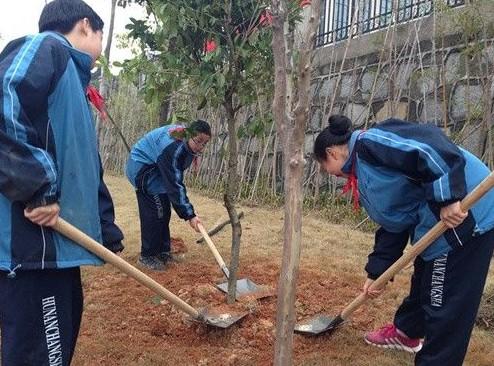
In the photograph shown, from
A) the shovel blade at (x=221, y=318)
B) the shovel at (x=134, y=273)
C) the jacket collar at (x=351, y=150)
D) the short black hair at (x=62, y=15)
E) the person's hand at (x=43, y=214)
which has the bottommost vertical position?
the shovel blade at (x=221, y=318)

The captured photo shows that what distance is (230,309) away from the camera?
139 inches

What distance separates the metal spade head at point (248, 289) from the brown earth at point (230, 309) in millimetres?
51

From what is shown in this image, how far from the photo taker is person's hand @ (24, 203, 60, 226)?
1820 mm

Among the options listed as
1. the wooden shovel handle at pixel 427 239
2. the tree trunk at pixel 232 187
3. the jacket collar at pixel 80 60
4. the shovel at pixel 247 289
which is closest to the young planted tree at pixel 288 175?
the wooden shovel handle at pixel 427 239

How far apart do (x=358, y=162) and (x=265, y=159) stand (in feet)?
19.3

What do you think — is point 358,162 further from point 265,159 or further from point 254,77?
point 265,159

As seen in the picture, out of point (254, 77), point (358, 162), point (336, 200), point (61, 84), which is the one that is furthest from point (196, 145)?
point (336, 200)

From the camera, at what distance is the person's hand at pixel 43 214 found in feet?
5.97

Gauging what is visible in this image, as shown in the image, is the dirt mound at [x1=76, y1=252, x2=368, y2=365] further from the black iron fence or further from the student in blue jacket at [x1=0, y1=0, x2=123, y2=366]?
the black iron fence

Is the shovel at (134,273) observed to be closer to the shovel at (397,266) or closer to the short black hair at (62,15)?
the shovel at (397,266)

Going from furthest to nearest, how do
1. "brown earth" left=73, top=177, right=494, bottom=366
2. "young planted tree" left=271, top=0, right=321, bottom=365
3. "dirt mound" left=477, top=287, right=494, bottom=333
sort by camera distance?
"dirt mound" left=477, top=287, right=494, bottom=333
"brown earth" left=73, top=177, right=494, bottom=366
"young planted tree" left=271, top=0, right=321, bottom=365

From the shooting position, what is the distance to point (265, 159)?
834cm

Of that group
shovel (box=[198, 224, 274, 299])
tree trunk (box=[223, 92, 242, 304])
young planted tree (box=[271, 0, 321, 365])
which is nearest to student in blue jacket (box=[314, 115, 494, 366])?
young planted tree (box=[271, 0, 321, 365])

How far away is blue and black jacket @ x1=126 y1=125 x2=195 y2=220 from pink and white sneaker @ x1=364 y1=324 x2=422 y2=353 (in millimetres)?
1735
